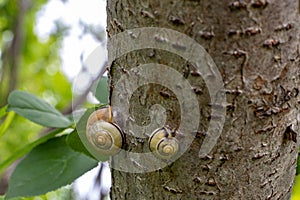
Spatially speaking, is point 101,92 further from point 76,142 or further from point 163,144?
point 163,144

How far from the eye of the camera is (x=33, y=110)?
63cm

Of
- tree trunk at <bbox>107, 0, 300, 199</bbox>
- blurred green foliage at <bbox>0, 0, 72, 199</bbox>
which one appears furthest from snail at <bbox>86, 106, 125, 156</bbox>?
blurred green foliage at <bbox>0, 0, 72, 199</bbox>

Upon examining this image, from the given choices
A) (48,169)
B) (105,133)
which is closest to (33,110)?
(48,169)

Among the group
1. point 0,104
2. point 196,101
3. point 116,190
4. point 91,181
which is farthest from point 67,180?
point 0,104

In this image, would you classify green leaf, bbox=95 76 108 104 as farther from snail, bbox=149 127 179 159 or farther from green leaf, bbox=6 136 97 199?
snail, bbox=149 127 179 159

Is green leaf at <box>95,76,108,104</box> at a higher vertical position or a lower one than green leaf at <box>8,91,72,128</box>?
higher

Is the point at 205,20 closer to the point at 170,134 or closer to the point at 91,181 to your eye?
the point at 170,134

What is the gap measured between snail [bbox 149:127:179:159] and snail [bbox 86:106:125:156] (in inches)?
1.2

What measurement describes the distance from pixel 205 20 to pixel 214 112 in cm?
6

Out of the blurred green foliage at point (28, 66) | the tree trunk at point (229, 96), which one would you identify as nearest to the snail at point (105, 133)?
the tree trunk at point (229, 96)

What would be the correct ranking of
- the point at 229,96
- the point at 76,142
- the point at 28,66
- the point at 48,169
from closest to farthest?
the point at 229,96, the point at 76,142, the point at 48,169, the point at 28,66

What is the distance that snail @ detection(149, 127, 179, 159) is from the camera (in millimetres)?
335

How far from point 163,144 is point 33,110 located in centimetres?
33

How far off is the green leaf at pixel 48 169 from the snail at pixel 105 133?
164 mm
